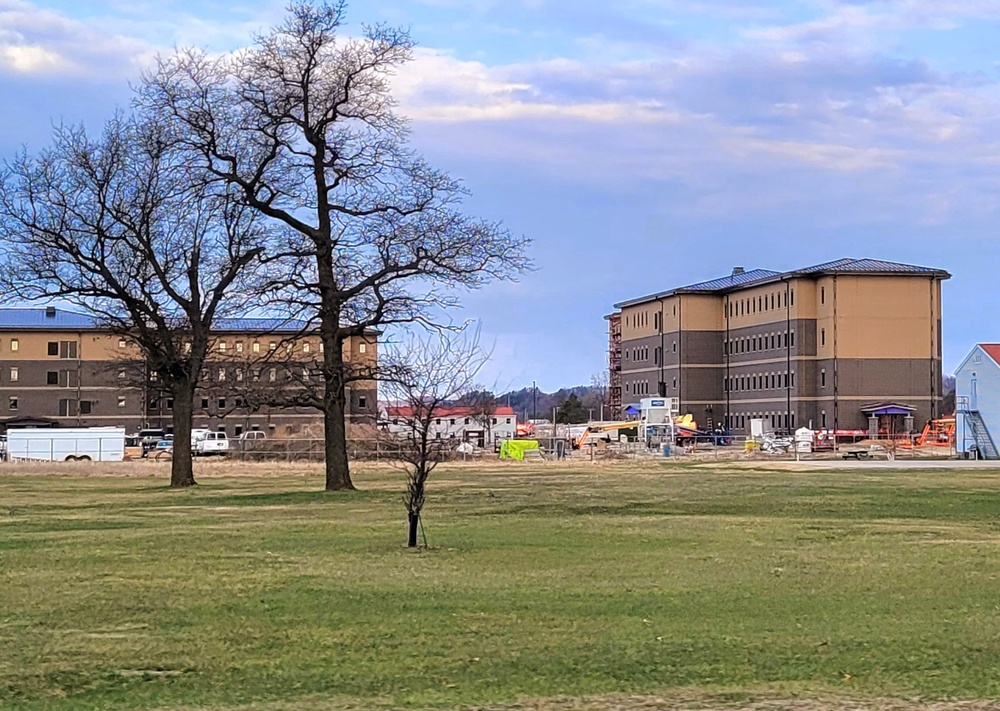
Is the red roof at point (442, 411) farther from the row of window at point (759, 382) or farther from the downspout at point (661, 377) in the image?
the downspout at point (661, 377)

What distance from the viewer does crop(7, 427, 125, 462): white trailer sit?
84875 millimetres

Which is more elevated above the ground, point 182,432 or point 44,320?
point 44,320

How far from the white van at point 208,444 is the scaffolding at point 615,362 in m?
63.7

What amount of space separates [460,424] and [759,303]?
7537 centimetres

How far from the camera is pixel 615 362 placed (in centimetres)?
15875

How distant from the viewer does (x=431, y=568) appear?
19.0 metres

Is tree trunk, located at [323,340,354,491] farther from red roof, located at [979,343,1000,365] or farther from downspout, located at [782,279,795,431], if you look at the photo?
downspout, located at [782,279,795,431]

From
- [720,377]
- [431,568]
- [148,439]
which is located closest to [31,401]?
[148,439]

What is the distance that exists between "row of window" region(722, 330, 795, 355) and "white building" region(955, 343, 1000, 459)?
31144 mm

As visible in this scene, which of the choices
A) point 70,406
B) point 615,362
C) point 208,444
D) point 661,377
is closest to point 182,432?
point 208,444

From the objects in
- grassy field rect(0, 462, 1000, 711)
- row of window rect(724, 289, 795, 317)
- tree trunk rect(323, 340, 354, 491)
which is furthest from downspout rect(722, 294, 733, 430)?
grassy field rect(0, 462, 1000, 711)

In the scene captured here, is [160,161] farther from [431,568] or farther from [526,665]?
[526,665]

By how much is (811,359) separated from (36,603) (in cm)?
10395

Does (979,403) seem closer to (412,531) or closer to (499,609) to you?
(412,531)
